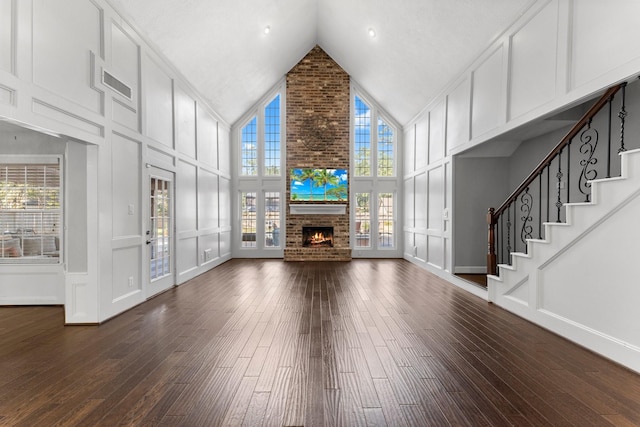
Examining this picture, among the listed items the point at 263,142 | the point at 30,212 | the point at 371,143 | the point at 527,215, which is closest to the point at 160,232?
the point at 30,212

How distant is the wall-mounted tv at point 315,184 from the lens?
365 inches

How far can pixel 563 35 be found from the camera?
11.1ft

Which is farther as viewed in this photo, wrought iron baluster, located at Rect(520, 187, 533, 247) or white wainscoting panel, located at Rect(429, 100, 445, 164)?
white wainscoting panel, located at Rect(429, 100, 445, 164)

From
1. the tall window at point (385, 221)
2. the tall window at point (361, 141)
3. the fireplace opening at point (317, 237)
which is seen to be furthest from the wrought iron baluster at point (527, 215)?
the fireplace opening at point (317, 237)

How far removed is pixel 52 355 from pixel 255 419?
211 centimetres

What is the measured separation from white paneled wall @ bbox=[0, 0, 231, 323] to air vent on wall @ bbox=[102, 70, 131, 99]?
0.05 meters

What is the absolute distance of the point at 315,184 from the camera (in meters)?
9.29

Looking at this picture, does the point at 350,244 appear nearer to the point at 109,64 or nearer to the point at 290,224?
the point at 290,224

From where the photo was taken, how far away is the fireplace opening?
9422 millimetres

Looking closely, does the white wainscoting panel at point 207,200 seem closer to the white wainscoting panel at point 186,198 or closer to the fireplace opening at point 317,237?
the white wainscoting panel at point 186,198

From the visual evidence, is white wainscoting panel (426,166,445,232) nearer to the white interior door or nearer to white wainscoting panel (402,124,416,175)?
white wainscoting panel (402,124,416,175)

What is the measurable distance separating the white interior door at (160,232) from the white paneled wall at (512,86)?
4.76 m

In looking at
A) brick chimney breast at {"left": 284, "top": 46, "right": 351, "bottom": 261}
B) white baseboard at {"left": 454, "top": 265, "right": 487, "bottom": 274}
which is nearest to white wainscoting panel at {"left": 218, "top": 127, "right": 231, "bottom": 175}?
brick chimney breast at {"left": 284, "top": 46, "right": 351, "bottom": 261}

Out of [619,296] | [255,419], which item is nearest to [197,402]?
[255,419]
